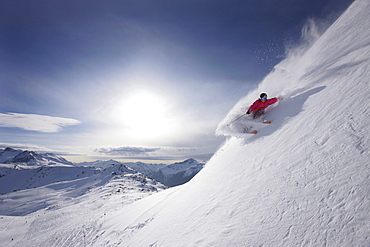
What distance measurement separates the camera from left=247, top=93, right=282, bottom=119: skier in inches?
288

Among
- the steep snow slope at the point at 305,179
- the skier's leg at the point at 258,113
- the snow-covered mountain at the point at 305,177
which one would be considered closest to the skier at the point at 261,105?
the skier's leg at the point at 258,113

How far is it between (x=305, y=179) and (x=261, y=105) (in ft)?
16.0

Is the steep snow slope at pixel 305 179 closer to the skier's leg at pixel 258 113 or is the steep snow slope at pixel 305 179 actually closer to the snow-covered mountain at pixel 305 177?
the snow-covered mountain at pixel 305 177

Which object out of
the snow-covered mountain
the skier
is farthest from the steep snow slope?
the skier

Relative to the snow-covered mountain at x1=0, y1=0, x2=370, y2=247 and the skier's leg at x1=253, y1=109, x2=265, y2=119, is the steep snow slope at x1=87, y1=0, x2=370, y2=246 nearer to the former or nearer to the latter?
the snow-covered mountain at x1=0, y1=0, x2=370, y2=247

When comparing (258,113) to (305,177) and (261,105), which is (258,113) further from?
(305,177)

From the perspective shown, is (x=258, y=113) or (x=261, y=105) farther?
(x=258, y=113)

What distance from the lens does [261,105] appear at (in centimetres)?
740

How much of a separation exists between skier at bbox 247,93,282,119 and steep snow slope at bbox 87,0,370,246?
89cm

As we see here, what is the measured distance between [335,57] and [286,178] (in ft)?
21.2

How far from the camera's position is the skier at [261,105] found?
7303 mm

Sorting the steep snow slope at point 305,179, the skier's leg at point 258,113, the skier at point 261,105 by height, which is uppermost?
the skier at point 261,105

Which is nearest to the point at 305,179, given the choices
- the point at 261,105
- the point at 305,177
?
the point at 305,177

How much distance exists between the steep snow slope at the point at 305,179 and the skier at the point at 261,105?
0.89 meters
